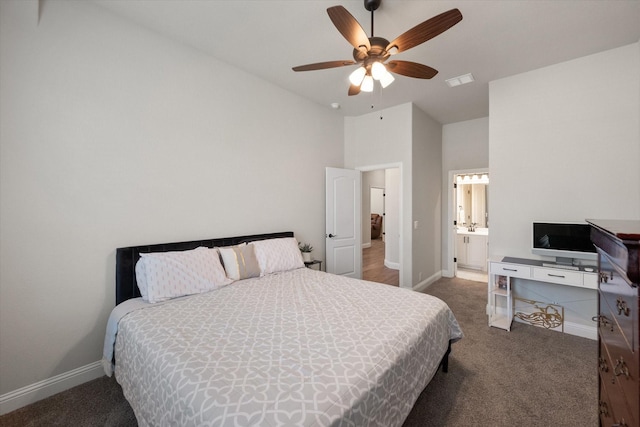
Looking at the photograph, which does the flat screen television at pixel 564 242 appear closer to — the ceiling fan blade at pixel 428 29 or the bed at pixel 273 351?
the bed at pixel 273 351

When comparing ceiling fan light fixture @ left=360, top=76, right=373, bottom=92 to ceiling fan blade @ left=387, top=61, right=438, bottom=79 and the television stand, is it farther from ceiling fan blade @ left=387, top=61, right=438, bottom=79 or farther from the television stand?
the television stand

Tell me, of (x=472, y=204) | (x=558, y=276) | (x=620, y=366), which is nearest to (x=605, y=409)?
(x=620, y=366)

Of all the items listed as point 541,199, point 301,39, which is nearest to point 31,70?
point 301,39

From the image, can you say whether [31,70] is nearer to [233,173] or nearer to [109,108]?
[109,108]

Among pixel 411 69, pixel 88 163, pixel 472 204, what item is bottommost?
pixel 472 204

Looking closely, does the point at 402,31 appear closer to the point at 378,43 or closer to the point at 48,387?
the point at 378,43

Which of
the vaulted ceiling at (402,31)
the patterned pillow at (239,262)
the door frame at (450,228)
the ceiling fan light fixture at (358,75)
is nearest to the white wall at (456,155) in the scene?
the door frame at (450,228)

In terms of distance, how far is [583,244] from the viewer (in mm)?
2693

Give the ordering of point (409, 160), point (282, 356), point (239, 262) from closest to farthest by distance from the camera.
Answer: point (282, 356) → point (239, 262) → point (409, 160)

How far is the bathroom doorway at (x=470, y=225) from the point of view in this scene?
5078 millimetres

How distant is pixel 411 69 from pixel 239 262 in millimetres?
2353

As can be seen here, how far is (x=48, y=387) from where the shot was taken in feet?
6.44

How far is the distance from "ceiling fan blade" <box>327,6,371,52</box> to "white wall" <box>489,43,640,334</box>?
243cm

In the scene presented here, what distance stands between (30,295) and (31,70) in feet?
5.33
